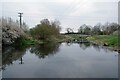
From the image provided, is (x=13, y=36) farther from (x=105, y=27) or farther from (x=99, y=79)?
(x=105, y=27)

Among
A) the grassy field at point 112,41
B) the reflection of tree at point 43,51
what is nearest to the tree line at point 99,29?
the grassy field at point 112,41

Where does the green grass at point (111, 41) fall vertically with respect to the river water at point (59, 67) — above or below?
above

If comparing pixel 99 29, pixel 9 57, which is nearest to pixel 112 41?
pixel 9 57

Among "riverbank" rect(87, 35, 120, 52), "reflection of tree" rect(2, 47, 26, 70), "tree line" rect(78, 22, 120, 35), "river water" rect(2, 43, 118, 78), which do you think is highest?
"tree line" rect(78, 22, 120, 35)

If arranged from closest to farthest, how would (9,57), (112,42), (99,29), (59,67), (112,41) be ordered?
(59,67)
(9,57)
(112,42)
(112,41)
(99,29)

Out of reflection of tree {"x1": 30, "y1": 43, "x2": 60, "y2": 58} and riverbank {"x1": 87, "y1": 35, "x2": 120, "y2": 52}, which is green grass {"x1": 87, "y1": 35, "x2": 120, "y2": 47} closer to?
riverbank {"x1": 87, "y1": 35, "x2": 120, "y2": 52}

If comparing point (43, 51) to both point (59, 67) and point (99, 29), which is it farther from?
point (99, 29)

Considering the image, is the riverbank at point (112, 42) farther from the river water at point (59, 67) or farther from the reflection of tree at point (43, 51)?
the river water at point (59, 67)

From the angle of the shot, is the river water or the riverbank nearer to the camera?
the river water

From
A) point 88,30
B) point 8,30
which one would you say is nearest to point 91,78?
point 8,30

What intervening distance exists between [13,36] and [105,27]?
78.2 m

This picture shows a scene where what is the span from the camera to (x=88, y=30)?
125625 millimetres

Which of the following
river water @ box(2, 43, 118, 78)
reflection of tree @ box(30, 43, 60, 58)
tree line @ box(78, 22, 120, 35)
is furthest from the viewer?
tree line @ box(78, 22, 120, 35)

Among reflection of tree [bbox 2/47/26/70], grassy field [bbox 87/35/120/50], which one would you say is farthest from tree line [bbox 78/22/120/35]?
reflection of tree [bbox 2/47/26/70]
